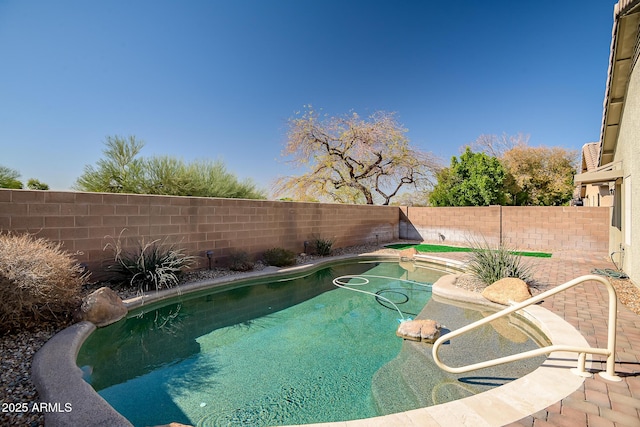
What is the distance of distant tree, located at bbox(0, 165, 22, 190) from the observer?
7863mm

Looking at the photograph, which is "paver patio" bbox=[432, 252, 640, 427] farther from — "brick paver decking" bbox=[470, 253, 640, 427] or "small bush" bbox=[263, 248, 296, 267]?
"small bush" bbox=[263, 248, 296, 267]

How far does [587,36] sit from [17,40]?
59.1ft

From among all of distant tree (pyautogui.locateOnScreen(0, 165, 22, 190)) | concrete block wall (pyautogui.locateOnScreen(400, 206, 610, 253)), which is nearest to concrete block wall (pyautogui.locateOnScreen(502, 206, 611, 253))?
concrete block wall (pyautogui.locateOnScreen(400, 206, 610, 253))

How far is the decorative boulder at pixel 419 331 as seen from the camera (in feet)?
13.5

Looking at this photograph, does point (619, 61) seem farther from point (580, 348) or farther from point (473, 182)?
point (473, 182)

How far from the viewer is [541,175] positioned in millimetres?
20531

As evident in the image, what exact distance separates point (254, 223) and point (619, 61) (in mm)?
9712

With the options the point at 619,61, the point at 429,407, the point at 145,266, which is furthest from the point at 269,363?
the point at 619,61

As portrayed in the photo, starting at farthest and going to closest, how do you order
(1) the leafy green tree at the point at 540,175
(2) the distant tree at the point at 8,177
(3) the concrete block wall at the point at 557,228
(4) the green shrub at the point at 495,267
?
(1) the leafy green tree at the point at 540,175 < (3) the concrete block wall at the point at 557,228 < (2) the distant tree at the point at 8,177 < (4) the green shrub at the point at 495,267

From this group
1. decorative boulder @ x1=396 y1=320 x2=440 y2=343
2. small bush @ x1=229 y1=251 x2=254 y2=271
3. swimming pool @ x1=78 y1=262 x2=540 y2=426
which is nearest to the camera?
swimming pool @ x1=78 y1=262 x2=540 y2=426

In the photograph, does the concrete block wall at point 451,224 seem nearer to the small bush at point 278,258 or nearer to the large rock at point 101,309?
the small bush at point 278,258

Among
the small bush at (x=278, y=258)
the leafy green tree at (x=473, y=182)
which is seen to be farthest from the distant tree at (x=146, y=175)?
the leafy green tree at (x=473, y=182)

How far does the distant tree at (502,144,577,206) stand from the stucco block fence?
7.14 m

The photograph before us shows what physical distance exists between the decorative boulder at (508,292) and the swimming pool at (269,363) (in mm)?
590
